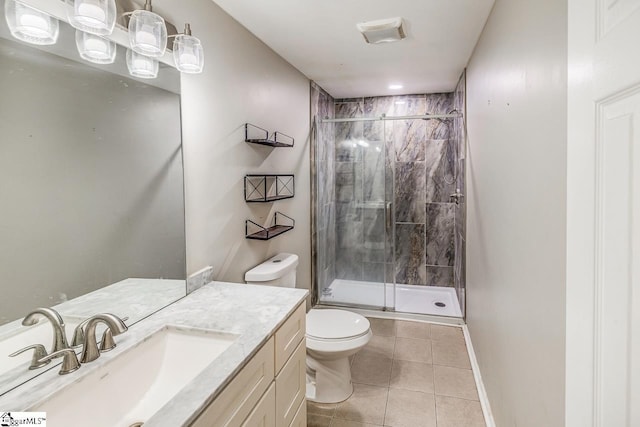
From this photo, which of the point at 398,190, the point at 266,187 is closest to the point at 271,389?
the point at 266,187

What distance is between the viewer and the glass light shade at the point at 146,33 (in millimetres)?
1233

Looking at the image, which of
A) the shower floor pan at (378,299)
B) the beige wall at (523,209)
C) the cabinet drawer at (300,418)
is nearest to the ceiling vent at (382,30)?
the beige wall at (523,209)

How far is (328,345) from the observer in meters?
2.04

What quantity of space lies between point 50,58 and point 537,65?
1.56m

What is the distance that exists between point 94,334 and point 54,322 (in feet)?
0.36

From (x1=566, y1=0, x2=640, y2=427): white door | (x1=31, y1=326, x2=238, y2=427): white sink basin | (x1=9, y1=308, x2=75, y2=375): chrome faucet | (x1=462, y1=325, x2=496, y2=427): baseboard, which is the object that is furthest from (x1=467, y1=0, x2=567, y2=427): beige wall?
(x1=9, y1=308, x2=75, y2=375): chrome faucet

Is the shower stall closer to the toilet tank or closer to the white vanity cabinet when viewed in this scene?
the toilet tank

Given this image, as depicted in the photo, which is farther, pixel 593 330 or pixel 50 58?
pixel 50 58

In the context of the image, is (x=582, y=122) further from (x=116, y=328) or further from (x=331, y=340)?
(x=331, y=340)

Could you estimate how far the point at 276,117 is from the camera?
2625 mm

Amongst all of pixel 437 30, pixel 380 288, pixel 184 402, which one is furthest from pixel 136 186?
pixel 380 288

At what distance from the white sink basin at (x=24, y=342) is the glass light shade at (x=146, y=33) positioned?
995 millimetres

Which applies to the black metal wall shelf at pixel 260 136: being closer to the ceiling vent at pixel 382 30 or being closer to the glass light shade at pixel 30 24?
the ceiling vent at pixel 382 30

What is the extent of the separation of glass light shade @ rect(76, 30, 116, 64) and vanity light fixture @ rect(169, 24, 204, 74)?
254 mm
